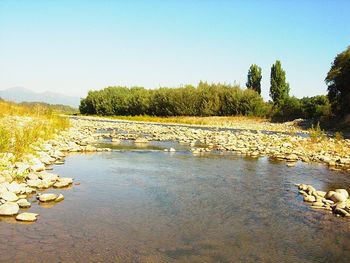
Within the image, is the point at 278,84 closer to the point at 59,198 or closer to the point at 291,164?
the point at 291,164

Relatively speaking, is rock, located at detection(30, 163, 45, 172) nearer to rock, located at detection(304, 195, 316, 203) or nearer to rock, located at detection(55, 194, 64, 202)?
rock, located at detection(55, 194, 64, 202)

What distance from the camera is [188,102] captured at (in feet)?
163

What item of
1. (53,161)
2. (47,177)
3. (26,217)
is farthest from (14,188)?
(53,161)

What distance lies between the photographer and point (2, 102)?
25297mm

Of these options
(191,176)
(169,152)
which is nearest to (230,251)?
(191,176)

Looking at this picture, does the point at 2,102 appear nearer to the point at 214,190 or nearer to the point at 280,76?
the point at 214,190

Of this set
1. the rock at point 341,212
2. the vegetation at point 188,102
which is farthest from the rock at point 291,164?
the vegetation at point 188,102

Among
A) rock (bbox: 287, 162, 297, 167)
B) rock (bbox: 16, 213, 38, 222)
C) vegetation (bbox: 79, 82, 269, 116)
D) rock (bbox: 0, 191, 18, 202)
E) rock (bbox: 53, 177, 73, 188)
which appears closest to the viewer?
rock (bbox: 16, 213, 38, 222)

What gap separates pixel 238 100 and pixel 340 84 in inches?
546

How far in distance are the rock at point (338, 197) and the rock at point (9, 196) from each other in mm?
6318

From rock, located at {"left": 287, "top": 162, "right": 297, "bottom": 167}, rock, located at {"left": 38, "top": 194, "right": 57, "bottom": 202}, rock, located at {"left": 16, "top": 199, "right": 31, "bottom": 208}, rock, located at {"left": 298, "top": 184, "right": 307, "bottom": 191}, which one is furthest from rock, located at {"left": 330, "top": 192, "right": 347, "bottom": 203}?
rock, located at {"left": 16, "top": 199, "right": 31, "bottom": 208}

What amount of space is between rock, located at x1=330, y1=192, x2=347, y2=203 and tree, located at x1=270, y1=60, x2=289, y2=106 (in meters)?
45.9

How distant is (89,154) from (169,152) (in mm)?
3448

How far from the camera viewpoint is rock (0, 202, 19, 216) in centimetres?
612
